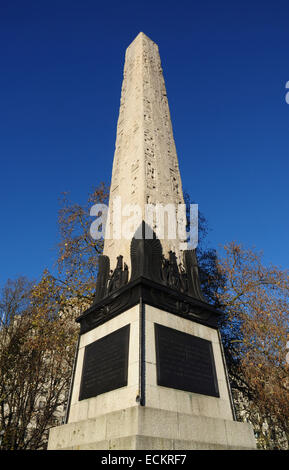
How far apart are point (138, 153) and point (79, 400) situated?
268 inches

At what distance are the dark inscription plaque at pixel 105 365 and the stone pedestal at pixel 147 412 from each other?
11 cm

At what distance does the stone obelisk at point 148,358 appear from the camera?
17.2 ft

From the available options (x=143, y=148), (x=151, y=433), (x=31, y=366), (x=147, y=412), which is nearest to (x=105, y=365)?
(x=147, y=412)

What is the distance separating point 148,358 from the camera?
578cm

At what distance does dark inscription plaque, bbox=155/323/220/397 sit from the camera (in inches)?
234

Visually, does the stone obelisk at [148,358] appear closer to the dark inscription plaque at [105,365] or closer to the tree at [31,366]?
the dark inscription plaque at [105,365]

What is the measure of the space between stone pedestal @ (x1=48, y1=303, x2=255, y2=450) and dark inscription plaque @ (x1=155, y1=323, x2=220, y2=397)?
0.32ft

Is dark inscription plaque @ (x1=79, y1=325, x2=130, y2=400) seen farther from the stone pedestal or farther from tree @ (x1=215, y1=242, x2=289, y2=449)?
tree @ (x1=215, y1=242, x2=289, y2=449)

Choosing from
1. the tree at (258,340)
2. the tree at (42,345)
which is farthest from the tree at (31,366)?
the tree at (258,340)

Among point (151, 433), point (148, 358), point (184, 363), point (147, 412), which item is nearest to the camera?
point (151, 433)

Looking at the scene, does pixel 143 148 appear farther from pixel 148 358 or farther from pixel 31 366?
pixel 31 366

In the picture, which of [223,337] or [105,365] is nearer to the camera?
[105,365]

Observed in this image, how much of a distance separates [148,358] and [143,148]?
6.38 meters

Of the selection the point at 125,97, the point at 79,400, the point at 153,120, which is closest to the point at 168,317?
the point at 79,400
